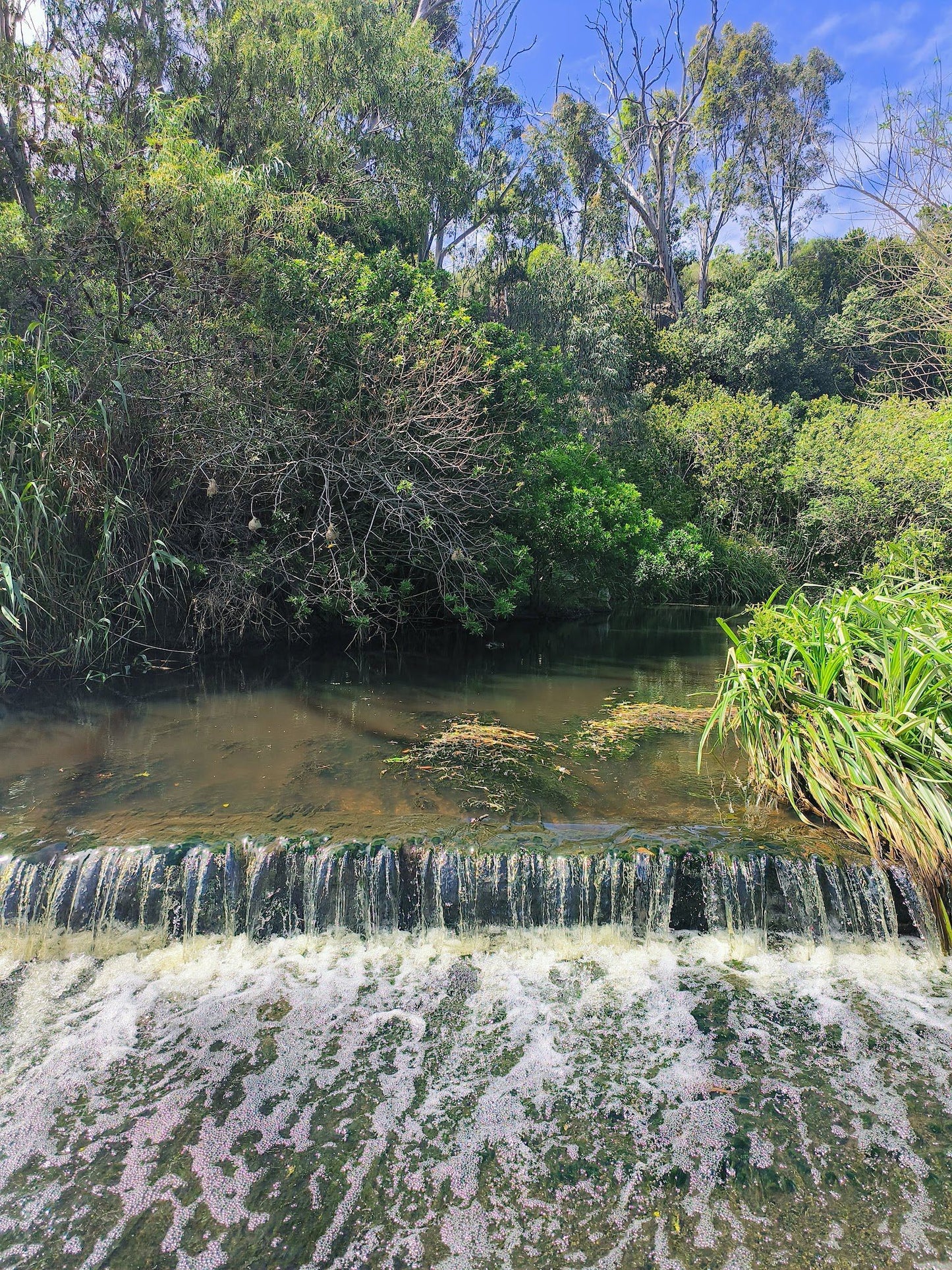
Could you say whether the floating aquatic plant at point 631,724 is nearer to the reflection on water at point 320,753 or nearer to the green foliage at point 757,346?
the reflection on water at point 320,753

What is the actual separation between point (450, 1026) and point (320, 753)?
286cm

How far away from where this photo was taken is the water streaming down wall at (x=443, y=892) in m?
4.12

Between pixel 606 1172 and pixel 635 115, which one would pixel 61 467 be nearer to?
pixel 606 1172

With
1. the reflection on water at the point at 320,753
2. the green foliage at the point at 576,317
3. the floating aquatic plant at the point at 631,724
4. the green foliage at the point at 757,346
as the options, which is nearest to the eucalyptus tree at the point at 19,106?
the reflection on water at the point at 320,753

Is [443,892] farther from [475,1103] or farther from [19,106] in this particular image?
[19,106]

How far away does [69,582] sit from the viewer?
24.9 ft

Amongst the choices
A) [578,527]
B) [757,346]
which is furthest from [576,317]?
[578,527]

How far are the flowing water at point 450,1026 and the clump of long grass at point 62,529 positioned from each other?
6.93ft

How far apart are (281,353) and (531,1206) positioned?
818cm

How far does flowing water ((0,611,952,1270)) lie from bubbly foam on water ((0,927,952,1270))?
0.04 feet

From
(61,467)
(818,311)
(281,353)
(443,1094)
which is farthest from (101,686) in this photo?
(818,311)

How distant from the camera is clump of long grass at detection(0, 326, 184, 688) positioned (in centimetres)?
701

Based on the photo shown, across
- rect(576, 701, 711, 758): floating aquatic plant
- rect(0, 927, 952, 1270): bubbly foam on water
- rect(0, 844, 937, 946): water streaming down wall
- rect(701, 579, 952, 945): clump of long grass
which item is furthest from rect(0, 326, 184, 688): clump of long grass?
rect(701, 579, 952, 945): clump of long grass

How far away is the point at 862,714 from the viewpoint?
4.34 m
